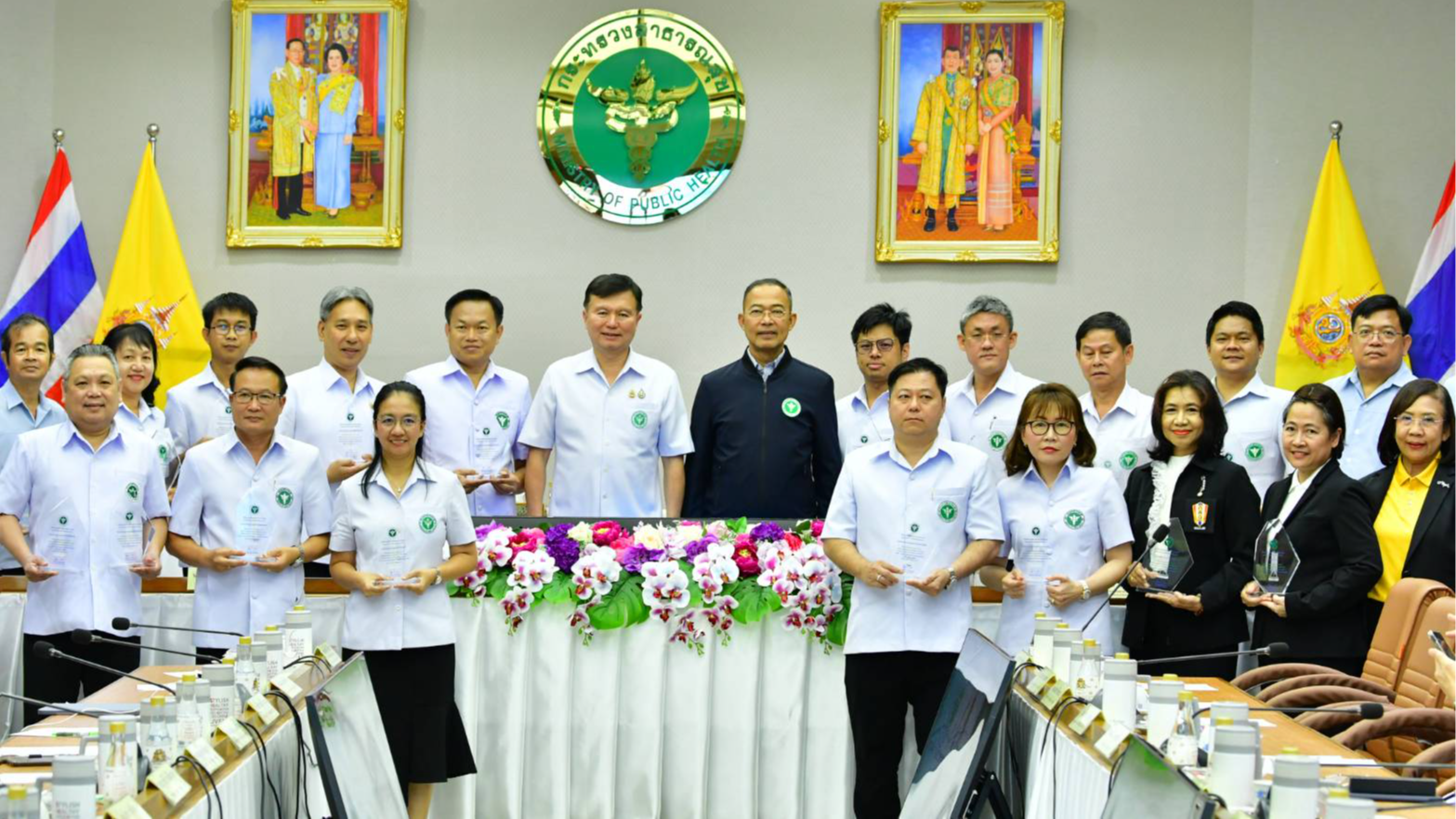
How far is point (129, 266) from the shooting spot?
6.61 meters

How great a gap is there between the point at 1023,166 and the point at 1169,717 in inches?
166

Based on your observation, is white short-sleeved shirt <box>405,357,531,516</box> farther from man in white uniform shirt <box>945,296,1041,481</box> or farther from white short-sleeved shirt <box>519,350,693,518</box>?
man in white uniform shirt <box>945,296,1041,481</box>

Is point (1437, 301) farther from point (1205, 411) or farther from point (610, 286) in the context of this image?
point (610, 286)

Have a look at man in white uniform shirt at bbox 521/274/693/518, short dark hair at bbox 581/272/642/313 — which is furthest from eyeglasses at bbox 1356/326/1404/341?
short dark hair at bbox 581/272/642/313

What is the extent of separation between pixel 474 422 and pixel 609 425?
1.69ft

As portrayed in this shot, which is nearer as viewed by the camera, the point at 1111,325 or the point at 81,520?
the point at 81,520

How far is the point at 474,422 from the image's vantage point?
17.3 ft

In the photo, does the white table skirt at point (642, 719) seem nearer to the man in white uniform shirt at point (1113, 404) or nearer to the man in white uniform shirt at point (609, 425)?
the man in white uniform shirt at point (609, 425)

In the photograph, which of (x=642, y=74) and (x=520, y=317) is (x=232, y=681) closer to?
(x=520, y=317)

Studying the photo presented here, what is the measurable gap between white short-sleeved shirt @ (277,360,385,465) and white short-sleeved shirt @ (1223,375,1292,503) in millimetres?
2959

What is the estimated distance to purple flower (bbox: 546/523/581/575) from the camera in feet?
14.9

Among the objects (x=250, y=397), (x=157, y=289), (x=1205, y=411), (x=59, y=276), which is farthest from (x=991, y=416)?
(x=59, y=276)

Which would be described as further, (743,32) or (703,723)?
(743,32)

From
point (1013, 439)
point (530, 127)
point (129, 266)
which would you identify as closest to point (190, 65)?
point (129, 266)
